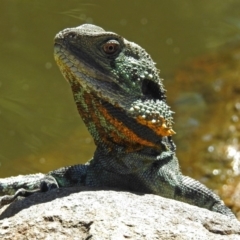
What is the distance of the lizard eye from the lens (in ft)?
17.8

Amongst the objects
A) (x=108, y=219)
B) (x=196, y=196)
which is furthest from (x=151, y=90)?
(x=108, y=219)

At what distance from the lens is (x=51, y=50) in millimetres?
14859

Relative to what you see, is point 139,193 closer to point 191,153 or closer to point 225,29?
point 191,153

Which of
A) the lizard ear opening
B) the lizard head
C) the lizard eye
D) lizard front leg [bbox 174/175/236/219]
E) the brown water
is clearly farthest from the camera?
the brown water

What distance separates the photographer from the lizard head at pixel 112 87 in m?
Answer: 5.27

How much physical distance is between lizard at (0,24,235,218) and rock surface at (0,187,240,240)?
49 cm

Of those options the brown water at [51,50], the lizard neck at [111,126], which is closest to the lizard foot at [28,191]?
the lizard neck at [111,126]

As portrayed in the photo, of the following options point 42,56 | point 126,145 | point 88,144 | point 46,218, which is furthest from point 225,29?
point 46,218

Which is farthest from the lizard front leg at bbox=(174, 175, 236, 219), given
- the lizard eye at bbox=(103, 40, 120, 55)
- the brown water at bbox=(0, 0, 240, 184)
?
the brown water at bbox=(0, 0, 240, 184)

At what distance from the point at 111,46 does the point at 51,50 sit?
9.55 metres

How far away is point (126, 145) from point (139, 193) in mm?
440

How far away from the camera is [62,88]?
46.0 feet

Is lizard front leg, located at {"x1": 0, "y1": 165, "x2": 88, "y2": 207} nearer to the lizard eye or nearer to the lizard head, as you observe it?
the lizard head

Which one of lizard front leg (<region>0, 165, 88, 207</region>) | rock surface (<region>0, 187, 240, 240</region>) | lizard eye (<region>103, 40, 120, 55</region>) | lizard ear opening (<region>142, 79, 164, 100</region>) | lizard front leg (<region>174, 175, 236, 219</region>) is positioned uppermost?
lizard eye (<region>103, 40, 120, 55</region>)
